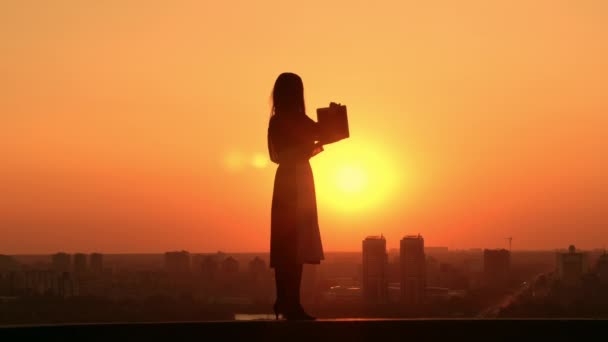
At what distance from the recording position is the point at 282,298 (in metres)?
7.68

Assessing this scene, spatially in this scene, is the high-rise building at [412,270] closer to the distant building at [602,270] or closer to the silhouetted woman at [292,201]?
the distant building at [602,270]

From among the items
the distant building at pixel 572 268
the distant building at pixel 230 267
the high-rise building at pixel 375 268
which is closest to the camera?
the high-rise building at pixel 375 268

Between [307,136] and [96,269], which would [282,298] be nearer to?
[307,136]

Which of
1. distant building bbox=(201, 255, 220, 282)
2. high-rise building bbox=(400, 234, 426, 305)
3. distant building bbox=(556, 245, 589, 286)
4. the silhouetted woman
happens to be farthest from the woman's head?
distant building bbox=(201, 255, 220, 282)

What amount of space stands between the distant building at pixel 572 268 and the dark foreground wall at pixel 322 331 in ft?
102

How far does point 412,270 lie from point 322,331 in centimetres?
3159

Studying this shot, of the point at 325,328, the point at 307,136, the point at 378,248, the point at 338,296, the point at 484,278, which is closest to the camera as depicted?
the point at 325,328

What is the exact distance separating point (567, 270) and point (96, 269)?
27.9 m

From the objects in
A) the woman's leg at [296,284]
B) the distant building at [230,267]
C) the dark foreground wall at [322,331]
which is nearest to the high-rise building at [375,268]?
the distant building at [230,267]

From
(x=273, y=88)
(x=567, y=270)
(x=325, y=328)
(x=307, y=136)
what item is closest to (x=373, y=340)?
(x=325, y=328)

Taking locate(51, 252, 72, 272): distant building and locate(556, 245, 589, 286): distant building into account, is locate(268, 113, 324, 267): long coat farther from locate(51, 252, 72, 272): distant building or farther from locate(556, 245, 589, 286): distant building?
locate(51, 252, 72, 272): distant building

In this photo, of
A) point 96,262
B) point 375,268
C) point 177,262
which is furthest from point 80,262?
point 375,268

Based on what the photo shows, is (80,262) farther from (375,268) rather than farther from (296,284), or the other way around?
(296,284)

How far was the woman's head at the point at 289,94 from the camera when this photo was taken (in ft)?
25.2
